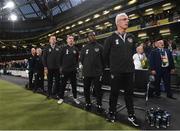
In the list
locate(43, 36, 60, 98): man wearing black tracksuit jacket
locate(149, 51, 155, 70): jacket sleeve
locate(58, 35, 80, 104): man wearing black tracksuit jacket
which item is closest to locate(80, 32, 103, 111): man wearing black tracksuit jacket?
locate(58, 35, 80, 104): man wearing black tracksuit jacket

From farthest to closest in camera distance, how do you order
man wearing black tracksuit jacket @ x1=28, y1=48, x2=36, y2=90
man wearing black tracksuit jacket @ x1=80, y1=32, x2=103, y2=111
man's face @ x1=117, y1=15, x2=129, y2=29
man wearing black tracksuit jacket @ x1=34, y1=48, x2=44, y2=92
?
man wearing black tracksuit jacket @ x1=28, y1=48, x2=36, y2=90
man wearing black tracksuit jacket @ x1=34, y1=48, x2=44, y2=92
man wearing black tracksuit jacket @ x1=80, y1=32, x2=103, y2=111
man's face @ x1=117, y1=15, x2=129, y2=29

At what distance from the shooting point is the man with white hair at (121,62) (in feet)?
16.6

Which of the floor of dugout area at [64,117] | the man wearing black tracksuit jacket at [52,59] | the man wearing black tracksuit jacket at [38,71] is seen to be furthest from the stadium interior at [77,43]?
the man wearing black tracksuit jacket at [52,59]

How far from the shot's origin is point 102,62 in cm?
633

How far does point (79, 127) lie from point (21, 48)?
42695 mm

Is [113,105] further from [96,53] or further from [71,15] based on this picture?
[71,15]

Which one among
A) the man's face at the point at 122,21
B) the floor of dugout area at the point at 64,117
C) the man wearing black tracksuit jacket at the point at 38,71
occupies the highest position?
the man's face at the point at 122,21

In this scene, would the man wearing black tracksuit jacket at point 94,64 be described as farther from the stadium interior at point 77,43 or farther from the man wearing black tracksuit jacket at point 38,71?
the man wearing black tracksuit jacket at point 38,71

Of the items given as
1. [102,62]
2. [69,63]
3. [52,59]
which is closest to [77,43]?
[52,59]

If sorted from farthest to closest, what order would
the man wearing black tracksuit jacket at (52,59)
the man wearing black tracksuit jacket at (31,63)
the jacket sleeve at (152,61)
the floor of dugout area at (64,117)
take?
the man wearing black tracksuit jacket at (31,63), the jacket sleeve at (152,61), the man wearing black tracksuit jacket at (52,59), the floor of dugout area at (64,117)

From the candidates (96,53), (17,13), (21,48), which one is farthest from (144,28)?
(21,48)

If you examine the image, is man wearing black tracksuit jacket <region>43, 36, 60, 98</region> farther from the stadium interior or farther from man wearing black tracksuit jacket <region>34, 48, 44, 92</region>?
man wearing black tracksuit jacket <region>34, 48, 44, 92</region>

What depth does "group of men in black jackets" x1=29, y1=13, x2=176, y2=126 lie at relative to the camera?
507 centimetres

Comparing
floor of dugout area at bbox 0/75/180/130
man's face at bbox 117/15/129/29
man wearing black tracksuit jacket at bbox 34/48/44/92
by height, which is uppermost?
man's face at bbox 117/15/129/29
